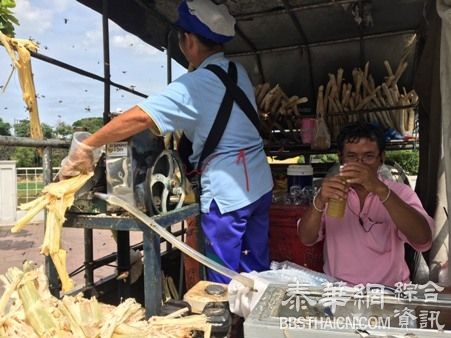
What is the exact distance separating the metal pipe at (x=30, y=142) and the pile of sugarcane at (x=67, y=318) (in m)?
0.50

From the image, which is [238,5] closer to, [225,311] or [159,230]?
[159,230]

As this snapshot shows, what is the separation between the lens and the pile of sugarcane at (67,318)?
132cm

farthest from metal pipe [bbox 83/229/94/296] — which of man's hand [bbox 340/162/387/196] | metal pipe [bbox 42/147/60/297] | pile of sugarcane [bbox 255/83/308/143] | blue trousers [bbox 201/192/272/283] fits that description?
pile of sugarcane [bbox 255/83/308/143]

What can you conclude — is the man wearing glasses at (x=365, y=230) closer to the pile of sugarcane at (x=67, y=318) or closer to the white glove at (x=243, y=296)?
the white glove at (x=243, y=296)

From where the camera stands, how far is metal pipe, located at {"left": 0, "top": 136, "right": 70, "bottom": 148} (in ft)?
5.48

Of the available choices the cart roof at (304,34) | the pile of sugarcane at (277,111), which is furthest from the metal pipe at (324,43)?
the pile of sugarcane at (277,111)

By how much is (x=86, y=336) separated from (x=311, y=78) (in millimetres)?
3695

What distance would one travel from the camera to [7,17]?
2.93 m

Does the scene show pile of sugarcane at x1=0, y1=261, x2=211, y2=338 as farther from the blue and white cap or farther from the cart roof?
the cart roof

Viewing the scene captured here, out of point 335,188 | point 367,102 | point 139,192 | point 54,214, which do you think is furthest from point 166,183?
point 367,102

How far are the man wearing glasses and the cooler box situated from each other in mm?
842

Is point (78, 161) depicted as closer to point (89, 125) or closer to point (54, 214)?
point (54, 214)

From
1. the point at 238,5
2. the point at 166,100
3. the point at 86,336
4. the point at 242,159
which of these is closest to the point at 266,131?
the point at 238,5

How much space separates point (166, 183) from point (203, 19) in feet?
2.80
